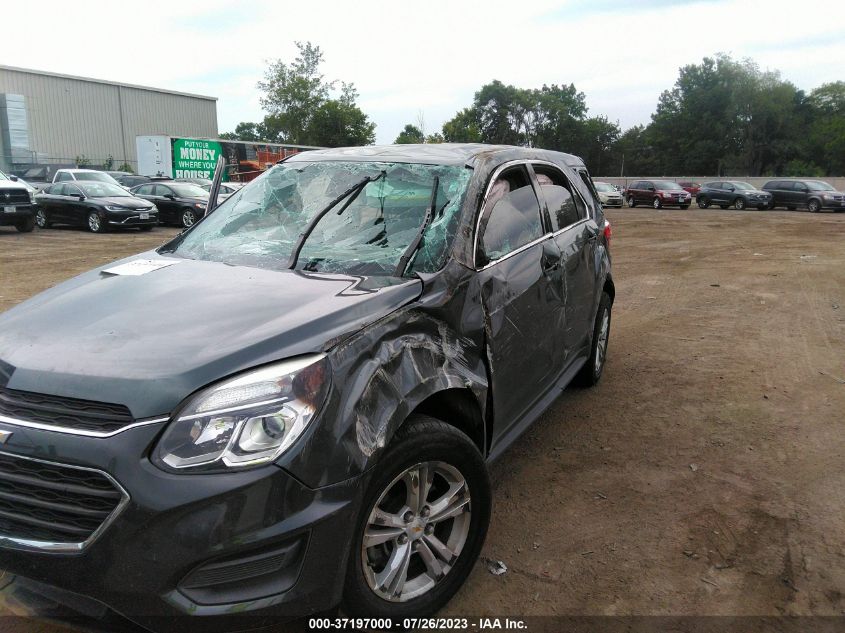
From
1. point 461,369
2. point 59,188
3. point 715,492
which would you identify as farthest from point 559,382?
point 59,188

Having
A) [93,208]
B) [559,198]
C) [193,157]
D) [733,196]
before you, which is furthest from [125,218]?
[733,196]

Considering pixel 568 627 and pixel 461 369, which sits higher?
pixel 461 369

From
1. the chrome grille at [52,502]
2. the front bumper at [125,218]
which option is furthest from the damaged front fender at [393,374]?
the front bumper at [125,218]

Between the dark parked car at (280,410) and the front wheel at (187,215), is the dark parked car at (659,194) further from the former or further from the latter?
the dark parked car at (280,410)

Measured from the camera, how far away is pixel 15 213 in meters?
17.2

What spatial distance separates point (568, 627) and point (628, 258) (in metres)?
11.8

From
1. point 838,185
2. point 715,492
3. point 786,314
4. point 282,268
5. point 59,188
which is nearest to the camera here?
point 282,268

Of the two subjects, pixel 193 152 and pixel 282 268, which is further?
pixel 193 152

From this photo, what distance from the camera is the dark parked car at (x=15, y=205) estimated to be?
17.0 meters

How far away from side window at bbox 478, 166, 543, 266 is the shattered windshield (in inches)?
7.2

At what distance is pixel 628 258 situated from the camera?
1354cm

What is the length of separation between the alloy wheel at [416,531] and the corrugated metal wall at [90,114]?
4623 centimetres

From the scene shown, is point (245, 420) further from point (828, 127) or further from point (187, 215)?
point (828, 127)

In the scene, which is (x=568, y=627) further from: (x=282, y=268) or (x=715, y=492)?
(x=282, y=268)
